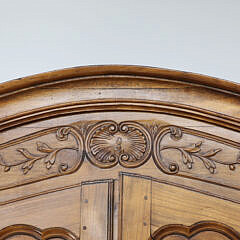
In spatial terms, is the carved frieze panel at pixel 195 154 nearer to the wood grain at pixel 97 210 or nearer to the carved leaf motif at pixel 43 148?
the wood grain at pixel 97 210

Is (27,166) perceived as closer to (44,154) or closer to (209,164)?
(44,154)

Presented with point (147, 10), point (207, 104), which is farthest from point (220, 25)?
point (207, 104)

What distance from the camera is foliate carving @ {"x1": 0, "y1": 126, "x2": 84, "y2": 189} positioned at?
43.3 inches

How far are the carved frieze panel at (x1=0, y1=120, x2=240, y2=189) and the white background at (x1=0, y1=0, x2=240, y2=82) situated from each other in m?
0.27

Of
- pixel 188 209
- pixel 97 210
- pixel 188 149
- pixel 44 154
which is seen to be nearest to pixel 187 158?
pixel 188 149

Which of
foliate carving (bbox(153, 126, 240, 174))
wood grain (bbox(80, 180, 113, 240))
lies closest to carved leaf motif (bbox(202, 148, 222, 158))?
foliate carving (bbox(153, 126, 240, 174))

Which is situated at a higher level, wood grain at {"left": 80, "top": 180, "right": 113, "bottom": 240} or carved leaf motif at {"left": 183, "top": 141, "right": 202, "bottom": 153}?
carved leaf motif at {"left": 183, "top": 141, "right": 202, "bottom": 153}

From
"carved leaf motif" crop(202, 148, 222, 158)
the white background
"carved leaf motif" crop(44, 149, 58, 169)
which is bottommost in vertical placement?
"carved leaf motif" crop(44, 149, 58, 169)

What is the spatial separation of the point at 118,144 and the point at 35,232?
30 cm

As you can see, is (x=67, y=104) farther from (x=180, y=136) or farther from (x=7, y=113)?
(x=180, y=136)

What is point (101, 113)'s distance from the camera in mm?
1125

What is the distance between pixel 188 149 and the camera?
1.09 meters

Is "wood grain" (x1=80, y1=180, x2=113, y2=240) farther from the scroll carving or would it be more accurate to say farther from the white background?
the white background

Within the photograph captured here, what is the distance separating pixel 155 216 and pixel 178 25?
23.6 inches
